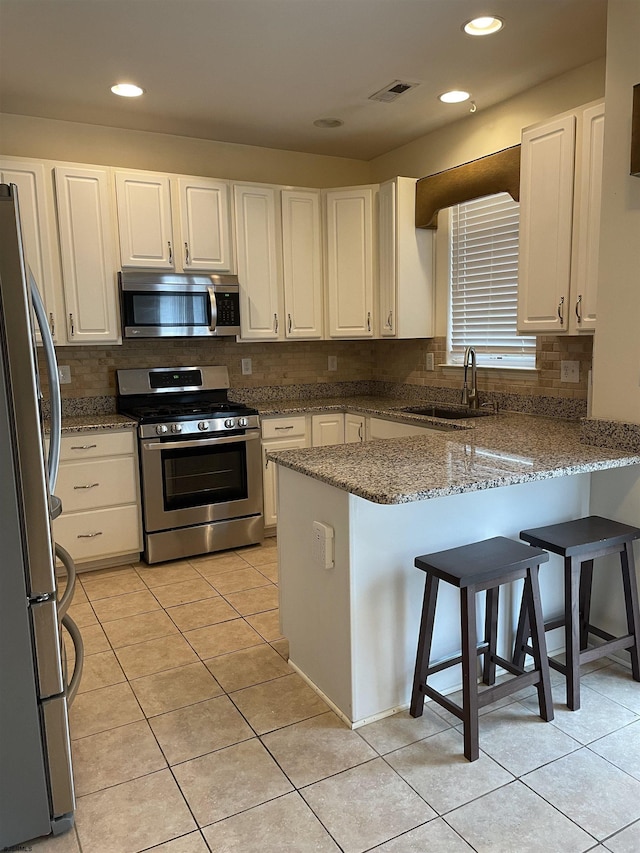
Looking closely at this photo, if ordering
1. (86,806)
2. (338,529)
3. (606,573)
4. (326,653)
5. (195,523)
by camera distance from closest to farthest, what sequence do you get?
(86,806)
(338,529)
(326,653)
(606,573)
(195,523)

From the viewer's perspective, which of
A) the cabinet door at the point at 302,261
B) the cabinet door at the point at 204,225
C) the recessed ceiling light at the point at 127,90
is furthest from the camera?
the cabinet door at the point at 302,261

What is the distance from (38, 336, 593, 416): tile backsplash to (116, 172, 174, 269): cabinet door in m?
0.60

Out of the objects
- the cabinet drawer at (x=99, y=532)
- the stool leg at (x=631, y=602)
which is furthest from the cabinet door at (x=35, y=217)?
the stool leg at (x=631, y=602)

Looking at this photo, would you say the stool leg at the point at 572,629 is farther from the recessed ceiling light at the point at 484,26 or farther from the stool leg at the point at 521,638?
the recessed ceiling light at the point at 484,26

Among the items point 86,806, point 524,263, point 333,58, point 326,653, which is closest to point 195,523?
point 326,653

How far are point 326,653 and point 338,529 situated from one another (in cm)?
51

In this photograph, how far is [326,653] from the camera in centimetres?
235

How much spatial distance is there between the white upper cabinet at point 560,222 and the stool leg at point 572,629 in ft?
3.88

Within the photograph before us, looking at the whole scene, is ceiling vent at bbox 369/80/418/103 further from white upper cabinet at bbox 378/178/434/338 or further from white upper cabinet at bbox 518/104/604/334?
white upper cabinet at bbox 518/104/604/334

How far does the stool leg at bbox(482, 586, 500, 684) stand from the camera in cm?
236

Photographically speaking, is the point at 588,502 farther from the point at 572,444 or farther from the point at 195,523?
the point at 195,523

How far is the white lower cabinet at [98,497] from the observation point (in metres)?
3.61

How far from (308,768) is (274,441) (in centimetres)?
241

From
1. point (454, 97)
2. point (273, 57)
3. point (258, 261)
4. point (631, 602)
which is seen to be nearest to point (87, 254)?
point (258, 261)
